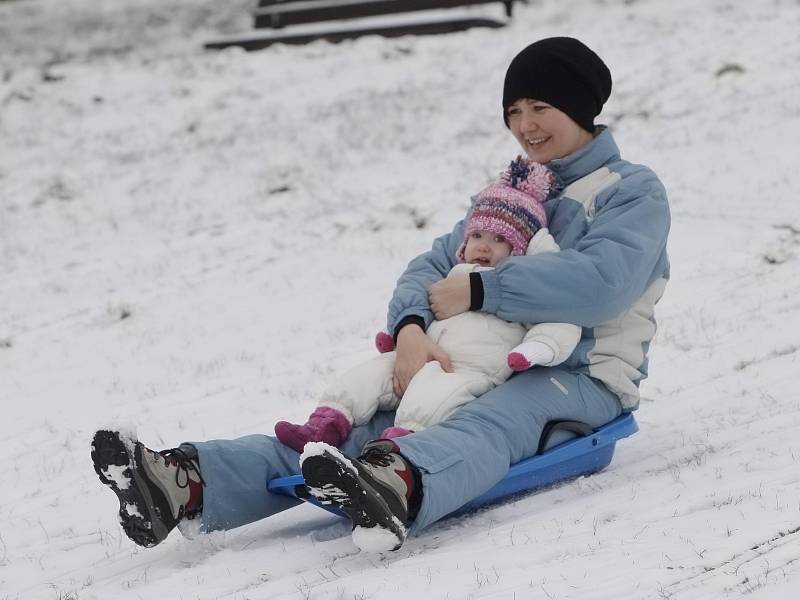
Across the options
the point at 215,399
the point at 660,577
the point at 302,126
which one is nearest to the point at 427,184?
the point at 302,126

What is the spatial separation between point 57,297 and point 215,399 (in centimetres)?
365

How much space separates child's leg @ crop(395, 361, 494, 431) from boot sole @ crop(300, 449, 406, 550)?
0.68 metres

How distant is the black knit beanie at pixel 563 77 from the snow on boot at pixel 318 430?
1512mm

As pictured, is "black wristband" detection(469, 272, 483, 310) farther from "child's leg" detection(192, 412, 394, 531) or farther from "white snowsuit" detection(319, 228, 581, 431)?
"child's leg" detection(192, 412, 394, 531)

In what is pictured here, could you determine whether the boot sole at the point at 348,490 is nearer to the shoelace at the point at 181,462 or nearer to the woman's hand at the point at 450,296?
the shoelace at the point at 181,462

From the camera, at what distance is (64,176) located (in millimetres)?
12500

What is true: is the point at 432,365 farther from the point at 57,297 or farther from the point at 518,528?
the point at 57,297

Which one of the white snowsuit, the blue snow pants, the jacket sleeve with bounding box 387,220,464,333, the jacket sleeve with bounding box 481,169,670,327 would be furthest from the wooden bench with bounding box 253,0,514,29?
the blue snow pants

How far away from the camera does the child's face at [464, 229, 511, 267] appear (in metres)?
3.98

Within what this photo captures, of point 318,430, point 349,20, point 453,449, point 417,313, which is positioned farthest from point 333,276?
point 349,20

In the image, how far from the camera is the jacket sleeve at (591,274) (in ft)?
11.9

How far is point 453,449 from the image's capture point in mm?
3299

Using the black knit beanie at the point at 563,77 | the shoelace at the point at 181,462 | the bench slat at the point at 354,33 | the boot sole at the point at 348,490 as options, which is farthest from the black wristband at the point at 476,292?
the bench slat at the point at 354,33

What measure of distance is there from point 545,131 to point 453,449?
1.49 metres
